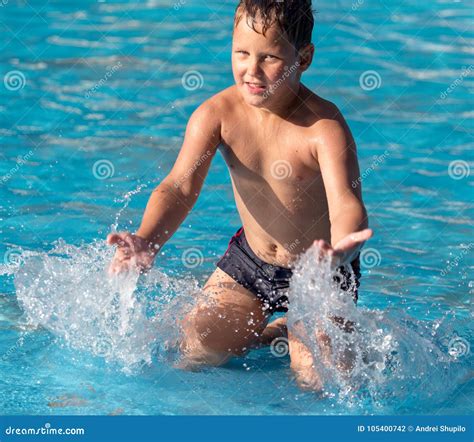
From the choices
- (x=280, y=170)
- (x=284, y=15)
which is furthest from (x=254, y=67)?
(x=280, y=170)

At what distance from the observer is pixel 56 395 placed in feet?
12.2

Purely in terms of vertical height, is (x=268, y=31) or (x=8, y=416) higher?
(x=268, y=31)

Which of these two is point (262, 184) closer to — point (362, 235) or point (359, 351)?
point (359, 351)

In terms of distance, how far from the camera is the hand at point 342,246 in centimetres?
314

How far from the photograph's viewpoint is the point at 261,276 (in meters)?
4.10

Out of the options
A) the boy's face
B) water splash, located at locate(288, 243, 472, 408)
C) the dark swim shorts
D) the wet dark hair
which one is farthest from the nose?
the dark swim shorts

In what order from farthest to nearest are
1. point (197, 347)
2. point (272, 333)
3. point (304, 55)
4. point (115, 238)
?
point (272, 333), point (197, 347), point (304, 55), point (115, 238)

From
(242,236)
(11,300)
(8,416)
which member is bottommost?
(8,416)

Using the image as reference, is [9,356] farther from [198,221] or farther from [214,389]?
[198,221]

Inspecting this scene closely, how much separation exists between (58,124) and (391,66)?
2.64m

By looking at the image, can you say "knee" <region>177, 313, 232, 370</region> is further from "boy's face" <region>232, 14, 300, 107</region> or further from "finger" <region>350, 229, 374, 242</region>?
"finger" <region>350, 229, 374, 242</region>

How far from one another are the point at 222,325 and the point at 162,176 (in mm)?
2180

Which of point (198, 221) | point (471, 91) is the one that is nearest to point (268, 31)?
point (198, 221)

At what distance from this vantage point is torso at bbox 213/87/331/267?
3822mm
